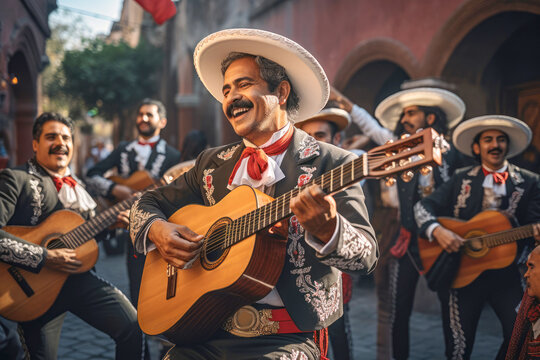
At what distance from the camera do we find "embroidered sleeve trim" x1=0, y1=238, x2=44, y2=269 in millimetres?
3395

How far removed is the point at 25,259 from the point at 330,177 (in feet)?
8.04

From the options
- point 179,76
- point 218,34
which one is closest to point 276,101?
point 218,34

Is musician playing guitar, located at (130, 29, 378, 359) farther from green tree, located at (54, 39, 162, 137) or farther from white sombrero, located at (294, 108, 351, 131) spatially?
green tree, located at (54, 39, 162, 137)

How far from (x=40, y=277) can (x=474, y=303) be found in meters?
3.15

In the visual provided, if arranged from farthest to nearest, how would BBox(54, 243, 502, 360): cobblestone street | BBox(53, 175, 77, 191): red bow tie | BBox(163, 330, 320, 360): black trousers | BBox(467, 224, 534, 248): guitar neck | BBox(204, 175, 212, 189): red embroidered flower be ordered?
BBox(54, 243, 502, 360): cobblestone street < BBox(53, 175, 77, 191): red bow tie < BBox(467, 224, 534, 248): guitar neck < BBox(204, 175, 212, 189): red embroidered flower < BBox(163, 330, 320, 360): black trousers

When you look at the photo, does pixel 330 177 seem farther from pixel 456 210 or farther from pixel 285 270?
pixel 456 210

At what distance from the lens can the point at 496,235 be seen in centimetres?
386

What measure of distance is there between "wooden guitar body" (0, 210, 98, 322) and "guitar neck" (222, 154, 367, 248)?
6.37 feet

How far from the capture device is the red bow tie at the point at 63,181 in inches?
154

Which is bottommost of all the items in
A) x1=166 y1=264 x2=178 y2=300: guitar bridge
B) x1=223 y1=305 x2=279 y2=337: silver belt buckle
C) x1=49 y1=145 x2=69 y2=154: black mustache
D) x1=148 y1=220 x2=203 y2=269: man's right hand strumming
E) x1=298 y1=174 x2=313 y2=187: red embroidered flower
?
x1=223 y1=305 x2=279 y2=337: silver belt buckle

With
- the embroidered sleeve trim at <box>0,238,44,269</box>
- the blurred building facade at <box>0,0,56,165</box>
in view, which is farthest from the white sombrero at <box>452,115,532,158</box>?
the blurred building facade at <box>0,0,56,165</box>

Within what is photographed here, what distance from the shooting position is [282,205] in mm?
1994

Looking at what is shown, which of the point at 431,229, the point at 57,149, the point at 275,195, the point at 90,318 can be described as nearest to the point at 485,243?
the point at 431,229

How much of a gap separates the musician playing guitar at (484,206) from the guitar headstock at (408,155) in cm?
242
